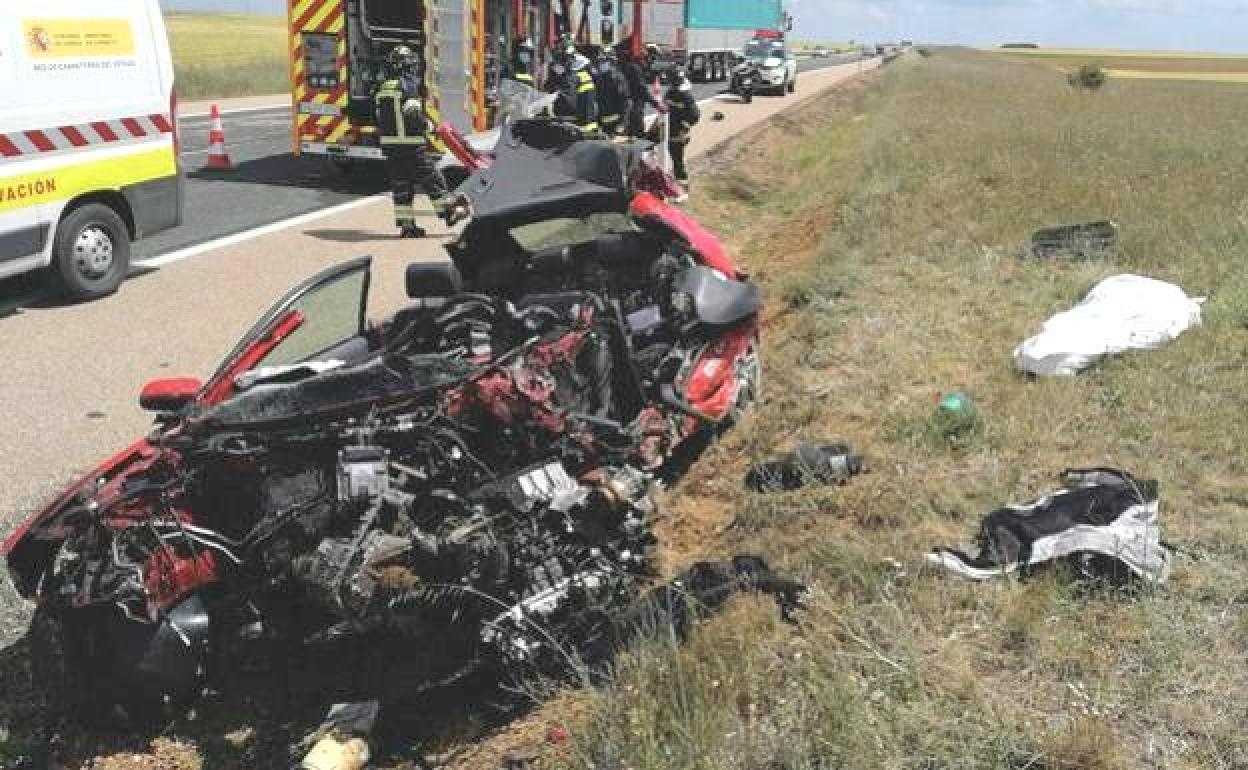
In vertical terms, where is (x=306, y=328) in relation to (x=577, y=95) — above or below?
below

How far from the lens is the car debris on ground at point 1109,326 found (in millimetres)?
6117

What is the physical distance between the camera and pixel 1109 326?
641cm

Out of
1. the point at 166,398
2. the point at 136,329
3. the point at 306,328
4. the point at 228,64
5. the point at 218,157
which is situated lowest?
the point at 136,329

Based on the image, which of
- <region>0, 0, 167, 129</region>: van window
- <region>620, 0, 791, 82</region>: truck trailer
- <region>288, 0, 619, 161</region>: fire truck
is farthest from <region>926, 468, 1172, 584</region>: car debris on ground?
<region>620, 0, 791, 82</region>: truck trailer

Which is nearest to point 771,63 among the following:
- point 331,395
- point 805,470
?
point 805,470

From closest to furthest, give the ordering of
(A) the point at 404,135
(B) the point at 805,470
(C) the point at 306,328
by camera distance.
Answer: (C) the point at 306,328
(B) the point at 805,470
(A) the point at 404,135

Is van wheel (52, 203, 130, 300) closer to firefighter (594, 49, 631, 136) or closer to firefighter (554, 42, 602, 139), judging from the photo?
firefighter (554, 42, 602, 139)

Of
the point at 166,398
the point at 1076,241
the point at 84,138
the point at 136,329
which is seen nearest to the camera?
the point at 166,398

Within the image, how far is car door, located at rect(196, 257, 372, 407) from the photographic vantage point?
3744 millimetres

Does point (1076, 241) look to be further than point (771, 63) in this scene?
No

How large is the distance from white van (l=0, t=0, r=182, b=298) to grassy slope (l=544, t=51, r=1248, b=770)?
527 centimetres

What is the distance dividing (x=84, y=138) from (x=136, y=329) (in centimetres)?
158

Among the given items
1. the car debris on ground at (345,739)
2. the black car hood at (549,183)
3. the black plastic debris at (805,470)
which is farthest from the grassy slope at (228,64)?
the car debris on ground at (345,739)

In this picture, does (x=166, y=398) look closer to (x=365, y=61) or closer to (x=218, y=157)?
(x=365, y=61)
